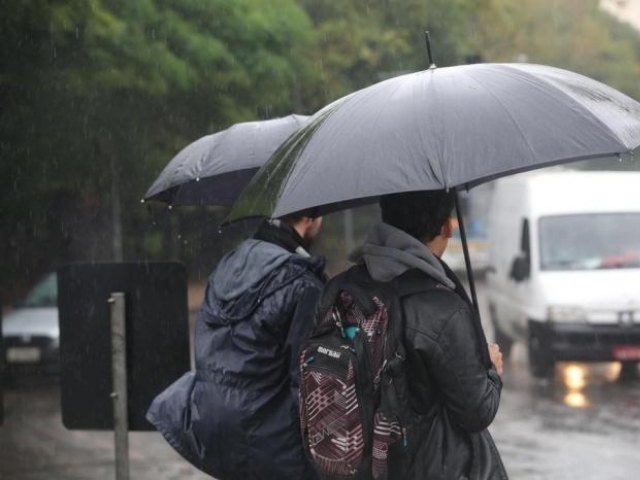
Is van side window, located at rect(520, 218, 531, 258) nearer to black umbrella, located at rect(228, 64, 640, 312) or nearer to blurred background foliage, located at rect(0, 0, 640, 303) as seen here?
blurred background foliage, located at rect(0, 0, 640, 303)

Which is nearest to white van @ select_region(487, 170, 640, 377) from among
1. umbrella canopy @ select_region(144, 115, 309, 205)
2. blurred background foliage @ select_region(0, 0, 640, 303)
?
blurred background foliage @ select_region(0, 0, 640, 303)

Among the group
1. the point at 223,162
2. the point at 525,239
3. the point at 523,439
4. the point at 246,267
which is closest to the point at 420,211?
the point at 246,267

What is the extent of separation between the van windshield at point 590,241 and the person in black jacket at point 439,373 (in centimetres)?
1072

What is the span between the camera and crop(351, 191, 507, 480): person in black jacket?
9.96 feet

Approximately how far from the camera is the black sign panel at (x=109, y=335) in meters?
5.09

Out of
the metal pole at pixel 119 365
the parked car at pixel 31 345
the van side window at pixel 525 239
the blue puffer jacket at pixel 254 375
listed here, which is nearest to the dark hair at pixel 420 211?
the blue puffer jacket at pixel 254 375

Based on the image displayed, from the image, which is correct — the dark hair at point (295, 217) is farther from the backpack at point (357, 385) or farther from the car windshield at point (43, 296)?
the car windshield at point (43, 296)

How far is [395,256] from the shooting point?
3166mm

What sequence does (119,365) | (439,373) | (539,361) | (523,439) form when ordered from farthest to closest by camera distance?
(539,361) < (523,439) < (119,365) < (439,373)

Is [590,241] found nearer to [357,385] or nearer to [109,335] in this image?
[109,335]

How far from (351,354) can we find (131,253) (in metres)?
22.3

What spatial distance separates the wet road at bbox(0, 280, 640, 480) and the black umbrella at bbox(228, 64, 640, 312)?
543cm

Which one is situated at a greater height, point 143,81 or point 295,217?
point 143,81

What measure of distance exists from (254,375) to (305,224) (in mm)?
664
